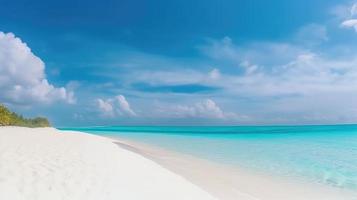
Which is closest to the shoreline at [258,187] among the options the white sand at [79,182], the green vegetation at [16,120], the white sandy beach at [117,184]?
the white sandy beach at [117,184]

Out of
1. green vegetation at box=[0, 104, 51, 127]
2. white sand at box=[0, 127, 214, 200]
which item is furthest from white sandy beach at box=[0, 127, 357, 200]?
green vegetation at box=[0, 104, 51, 127]

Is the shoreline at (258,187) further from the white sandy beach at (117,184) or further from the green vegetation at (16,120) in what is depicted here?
the green vegetation at (16,120)

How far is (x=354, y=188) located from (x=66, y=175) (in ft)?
25.9

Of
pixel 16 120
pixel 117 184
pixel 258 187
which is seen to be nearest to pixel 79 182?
pixel 117 184

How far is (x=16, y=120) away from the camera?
3775 cm

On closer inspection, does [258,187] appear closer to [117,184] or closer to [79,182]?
[117,184]

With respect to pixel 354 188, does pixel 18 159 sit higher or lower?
higher

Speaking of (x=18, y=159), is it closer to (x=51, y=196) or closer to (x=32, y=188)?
(x=32, y=188)

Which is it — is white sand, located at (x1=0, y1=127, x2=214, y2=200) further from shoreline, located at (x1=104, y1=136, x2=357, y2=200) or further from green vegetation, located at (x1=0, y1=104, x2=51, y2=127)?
green vegetation, located at (x1=0, y1=104, x2=51, y2=127)

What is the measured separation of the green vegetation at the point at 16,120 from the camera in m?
32.9

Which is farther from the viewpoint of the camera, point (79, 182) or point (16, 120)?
point (16, 120)

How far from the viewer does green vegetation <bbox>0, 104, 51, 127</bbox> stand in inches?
1294

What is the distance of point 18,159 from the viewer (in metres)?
8.02

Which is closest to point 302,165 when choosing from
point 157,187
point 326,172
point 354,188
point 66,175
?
point 326,172
